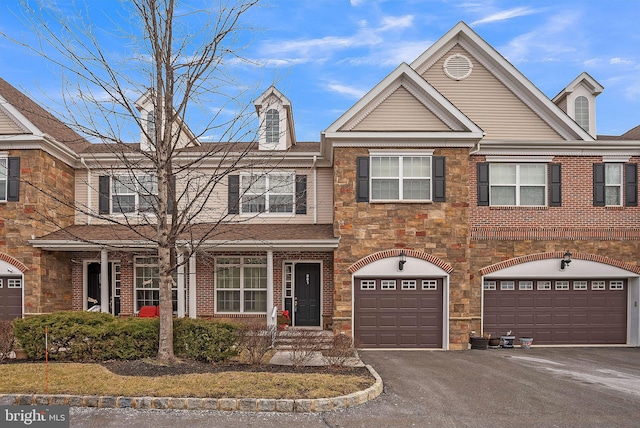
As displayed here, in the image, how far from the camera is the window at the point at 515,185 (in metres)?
15.4

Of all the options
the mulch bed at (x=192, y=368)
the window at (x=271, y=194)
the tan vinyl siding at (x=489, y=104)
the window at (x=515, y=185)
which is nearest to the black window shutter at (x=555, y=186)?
the window at (x=515, y=185)

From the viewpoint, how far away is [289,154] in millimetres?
15758

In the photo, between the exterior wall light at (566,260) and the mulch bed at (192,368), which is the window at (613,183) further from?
the mulch bed at (192,368)

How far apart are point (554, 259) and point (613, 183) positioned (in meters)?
3.22

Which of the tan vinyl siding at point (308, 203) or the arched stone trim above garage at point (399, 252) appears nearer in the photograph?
the arched stone trim above garage at point (399, 252)

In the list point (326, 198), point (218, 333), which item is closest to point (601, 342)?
point (326, 198)

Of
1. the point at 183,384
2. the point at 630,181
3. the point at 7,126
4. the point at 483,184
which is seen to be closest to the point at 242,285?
the point at 183,384

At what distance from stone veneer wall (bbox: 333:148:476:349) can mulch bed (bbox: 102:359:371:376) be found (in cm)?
413

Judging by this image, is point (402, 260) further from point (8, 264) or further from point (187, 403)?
point (8, 264)

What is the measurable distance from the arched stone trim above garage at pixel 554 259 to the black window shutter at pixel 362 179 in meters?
4.49

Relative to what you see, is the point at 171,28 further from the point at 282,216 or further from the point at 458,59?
the point at 458,59

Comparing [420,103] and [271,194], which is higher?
[420,103]

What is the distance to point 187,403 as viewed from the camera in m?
7.77

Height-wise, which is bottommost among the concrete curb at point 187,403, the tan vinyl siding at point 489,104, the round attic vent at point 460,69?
the concrete curb at point 187,403
